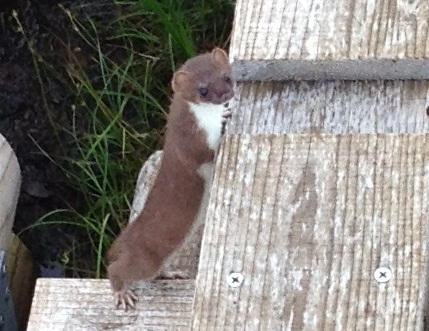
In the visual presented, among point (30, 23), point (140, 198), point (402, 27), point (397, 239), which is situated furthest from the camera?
point (30, 23)

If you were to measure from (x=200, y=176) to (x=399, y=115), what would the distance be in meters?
0.47

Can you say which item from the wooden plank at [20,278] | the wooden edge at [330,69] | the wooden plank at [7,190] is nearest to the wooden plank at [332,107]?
the wooden edge at [330,69]

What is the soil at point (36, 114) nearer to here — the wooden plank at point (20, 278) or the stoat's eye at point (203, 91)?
the wooden plank at point (20, 278)

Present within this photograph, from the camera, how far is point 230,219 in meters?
1.51

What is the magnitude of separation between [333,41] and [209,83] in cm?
59

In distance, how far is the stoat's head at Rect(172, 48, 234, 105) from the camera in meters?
2.21

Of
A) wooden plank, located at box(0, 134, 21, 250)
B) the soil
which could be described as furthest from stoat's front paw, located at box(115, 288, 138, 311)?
the soil

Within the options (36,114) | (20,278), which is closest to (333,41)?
(20,278)

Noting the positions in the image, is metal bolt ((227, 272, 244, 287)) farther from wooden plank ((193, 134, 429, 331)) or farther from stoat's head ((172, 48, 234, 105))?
stoat's head ((172, 48, 234, 105))

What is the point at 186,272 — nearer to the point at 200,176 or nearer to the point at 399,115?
the point at 200,176

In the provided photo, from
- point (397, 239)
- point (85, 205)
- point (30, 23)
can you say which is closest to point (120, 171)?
point (85, 205)

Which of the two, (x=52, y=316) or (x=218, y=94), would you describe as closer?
(x=52, y=316)

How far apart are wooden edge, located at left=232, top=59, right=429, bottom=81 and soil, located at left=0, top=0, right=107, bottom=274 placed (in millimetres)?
1527

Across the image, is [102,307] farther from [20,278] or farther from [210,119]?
[20,278]
